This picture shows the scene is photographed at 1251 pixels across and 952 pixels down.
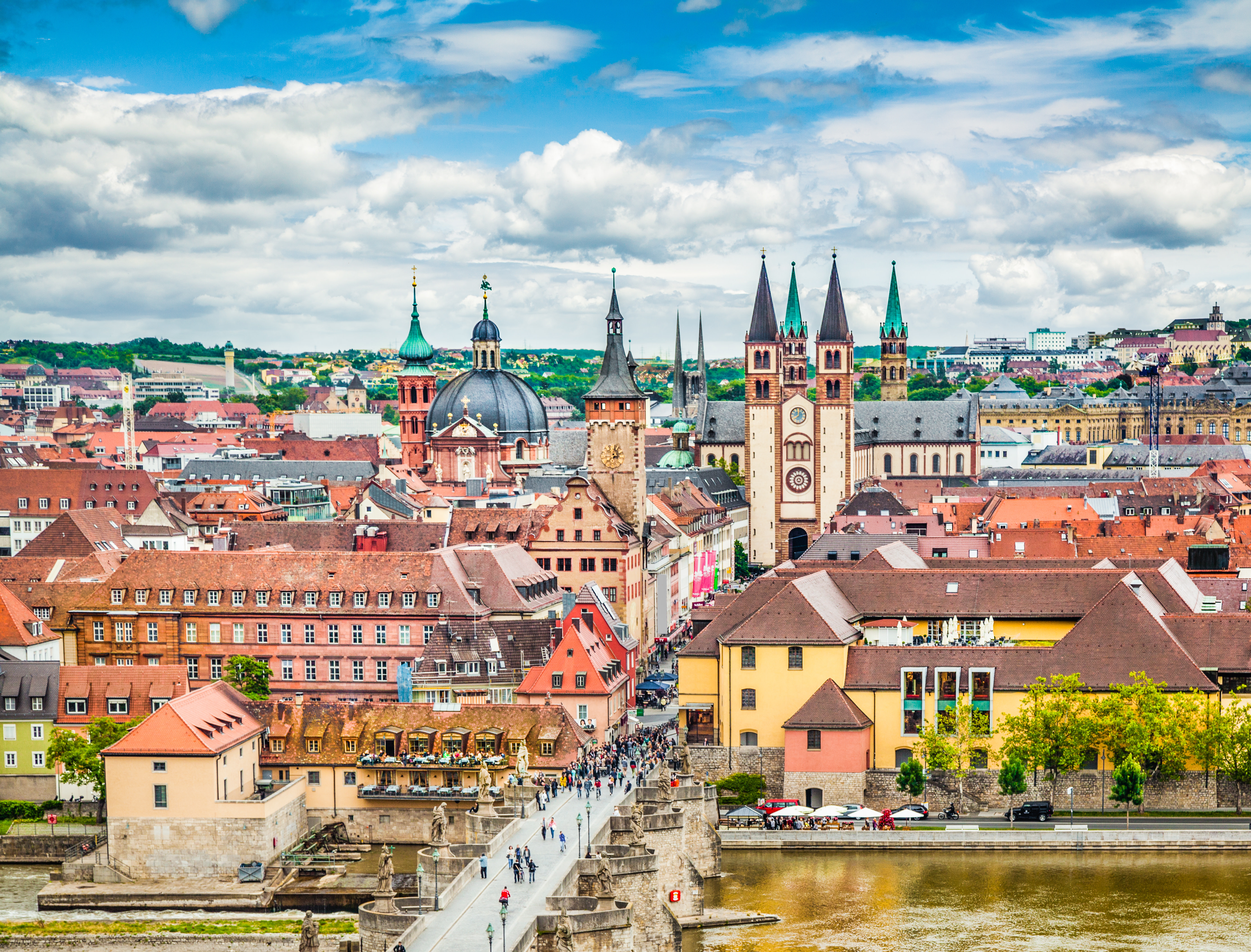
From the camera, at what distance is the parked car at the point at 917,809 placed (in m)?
71.0

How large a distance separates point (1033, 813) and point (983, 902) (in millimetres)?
10203

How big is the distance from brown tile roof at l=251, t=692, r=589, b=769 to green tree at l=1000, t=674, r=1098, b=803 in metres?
17.2

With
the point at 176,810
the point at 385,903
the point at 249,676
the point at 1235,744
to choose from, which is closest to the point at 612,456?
the point at 249,676

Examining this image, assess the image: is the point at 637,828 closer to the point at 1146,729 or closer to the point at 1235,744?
the point at 1146,729

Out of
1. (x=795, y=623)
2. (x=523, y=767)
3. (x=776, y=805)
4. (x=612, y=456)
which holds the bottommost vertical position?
(x=776, y=805)

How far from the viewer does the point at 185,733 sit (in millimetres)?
67250

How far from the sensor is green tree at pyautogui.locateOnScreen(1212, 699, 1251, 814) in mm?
69500

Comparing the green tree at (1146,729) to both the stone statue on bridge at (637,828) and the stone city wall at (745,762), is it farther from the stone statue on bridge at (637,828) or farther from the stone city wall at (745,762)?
the stone statue on bridge at (637,828)

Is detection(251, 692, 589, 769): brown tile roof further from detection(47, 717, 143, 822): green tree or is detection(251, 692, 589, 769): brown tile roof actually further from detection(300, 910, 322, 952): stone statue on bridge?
detection(300, 910, 322, 952): stone statue on bridge

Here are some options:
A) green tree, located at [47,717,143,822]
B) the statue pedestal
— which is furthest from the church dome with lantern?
the statue pedestal

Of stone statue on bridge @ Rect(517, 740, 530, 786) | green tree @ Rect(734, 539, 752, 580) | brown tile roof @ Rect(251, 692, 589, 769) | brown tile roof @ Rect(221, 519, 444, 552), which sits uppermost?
brown tile roof @ Rect(221, 519, 444, 552)

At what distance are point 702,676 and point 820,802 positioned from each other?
8.05m

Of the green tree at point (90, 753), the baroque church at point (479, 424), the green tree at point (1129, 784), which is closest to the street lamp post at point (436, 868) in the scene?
the green tree at point (90, 753)

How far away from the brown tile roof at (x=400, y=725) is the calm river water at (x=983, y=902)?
8.99 meters
